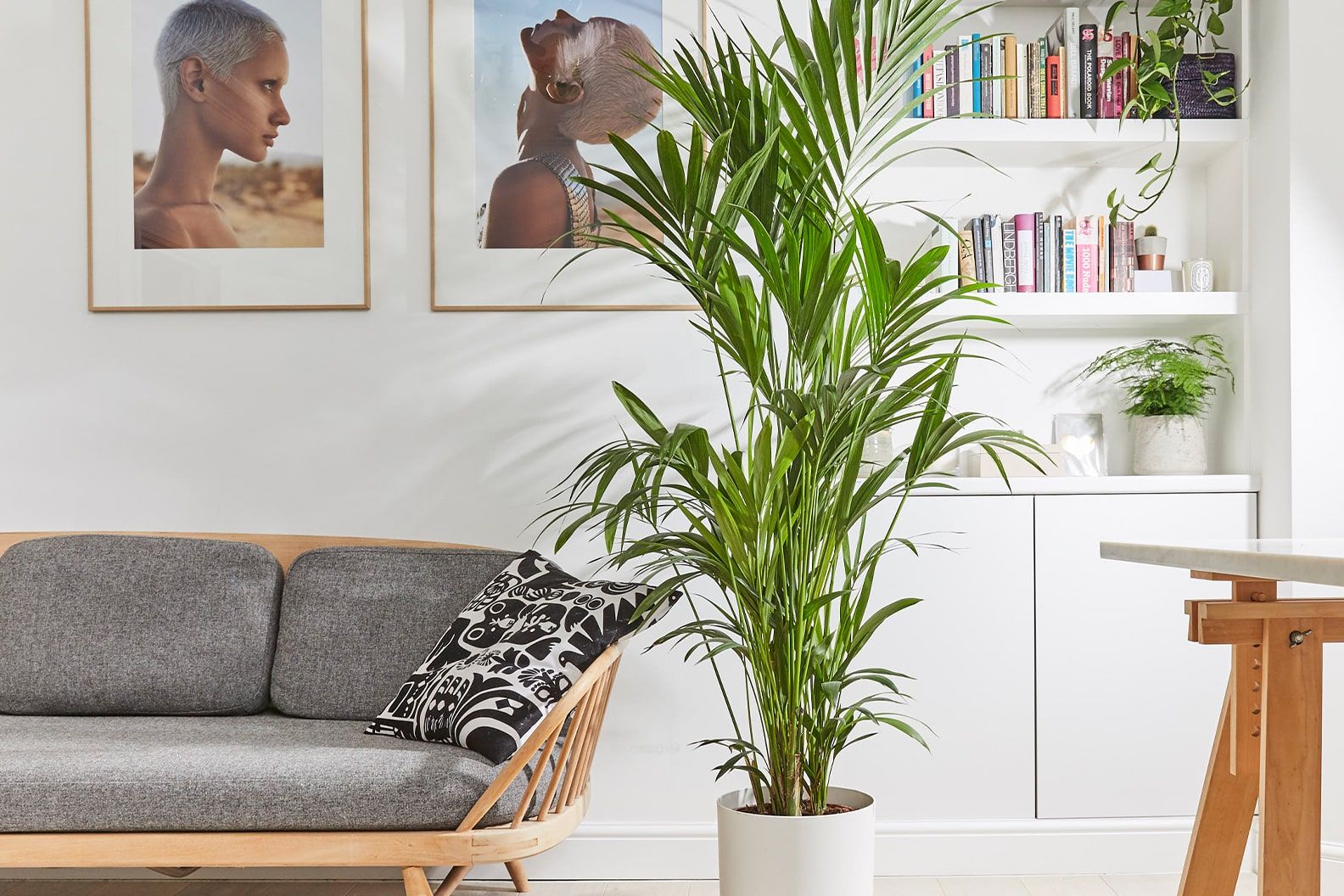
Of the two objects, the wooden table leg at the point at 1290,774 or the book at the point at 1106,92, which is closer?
the wooden table leg at the point at 1290,774

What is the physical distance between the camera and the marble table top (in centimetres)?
109

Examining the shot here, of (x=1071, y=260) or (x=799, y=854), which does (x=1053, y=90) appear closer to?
(x=1071, y=260)

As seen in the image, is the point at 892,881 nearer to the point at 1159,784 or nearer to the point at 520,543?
the point at 1159,784

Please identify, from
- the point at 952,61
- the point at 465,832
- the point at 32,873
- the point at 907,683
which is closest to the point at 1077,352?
the point at 952,61

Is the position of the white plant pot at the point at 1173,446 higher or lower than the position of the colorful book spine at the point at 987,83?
lower

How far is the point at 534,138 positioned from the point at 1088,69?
1393mm

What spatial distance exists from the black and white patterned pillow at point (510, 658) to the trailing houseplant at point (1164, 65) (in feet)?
5.52

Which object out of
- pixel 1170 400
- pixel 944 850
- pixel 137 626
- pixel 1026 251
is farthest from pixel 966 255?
pixel 137 626

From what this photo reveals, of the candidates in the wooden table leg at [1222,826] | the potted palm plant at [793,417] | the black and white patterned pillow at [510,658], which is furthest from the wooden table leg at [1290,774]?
the black and white patterned pillow at [510,658]

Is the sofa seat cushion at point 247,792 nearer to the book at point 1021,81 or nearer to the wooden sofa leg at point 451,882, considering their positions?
the wooden sofa leg at point 451,882

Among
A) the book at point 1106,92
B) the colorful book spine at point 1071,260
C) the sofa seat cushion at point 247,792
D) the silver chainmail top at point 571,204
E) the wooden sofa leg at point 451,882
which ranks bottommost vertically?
the wooden sofa leg at point 451,882

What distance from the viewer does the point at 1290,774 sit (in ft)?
4.77

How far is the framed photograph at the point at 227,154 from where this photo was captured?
8.68 feet

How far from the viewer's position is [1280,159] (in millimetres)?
2520
